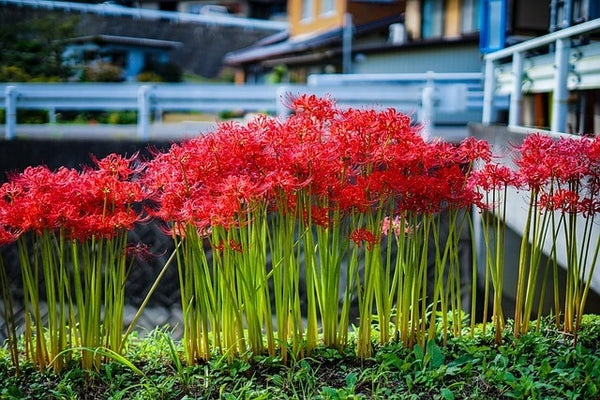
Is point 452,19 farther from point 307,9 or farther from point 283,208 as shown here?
point 283,208

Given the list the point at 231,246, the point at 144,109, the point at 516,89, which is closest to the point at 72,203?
the point at 231,246

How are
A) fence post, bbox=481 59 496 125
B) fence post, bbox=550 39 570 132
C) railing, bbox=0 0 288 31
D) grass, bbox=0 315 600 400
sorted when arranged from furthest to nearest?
railing, bbox=0 0 288 31 → fence post, bbox=481 59 496 125 → fence post, bbox=550 39 570 132 → grass, bbox=0 315 600 400

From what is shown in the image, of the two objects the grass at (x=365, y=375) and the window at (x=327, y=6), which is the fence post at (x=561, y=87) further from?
the window at (x=327, y=6)

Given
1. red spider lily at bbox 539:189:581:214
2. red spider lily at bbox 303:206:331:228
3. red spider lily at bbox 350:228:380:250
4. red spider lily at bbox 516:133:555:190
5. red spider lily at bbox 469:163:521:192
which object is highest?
red spider lily at bbox 516:133:555:190

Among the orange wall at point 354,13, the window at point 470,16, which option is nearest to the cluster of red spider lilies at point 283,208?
the window at point 470,16

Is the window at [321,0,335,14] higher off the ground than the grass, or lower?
higher

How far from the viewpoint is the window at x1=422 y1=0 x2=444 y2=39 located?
20328 millimetres

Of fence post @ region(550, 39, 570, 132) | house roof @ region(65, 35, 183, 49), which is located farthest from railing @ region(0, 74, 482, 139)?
house roof @ region(65, 35, 183, 49)

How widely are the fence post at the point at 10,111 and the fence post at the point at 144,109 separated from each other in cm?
145

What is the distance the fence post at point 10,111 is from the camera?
32.8 feet

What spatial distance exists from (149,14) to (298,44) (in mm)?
6708

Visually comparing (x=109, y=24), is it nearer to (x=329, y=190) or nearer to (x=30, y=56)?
(x=30, y=56)

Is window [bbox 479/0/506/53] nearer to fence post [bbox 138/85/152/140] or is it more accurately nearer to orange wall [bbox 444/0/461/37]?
fence post [bbox 138/85/152/140]

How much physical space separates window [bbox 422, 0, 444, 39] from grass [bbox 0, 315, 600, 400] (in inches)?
640
